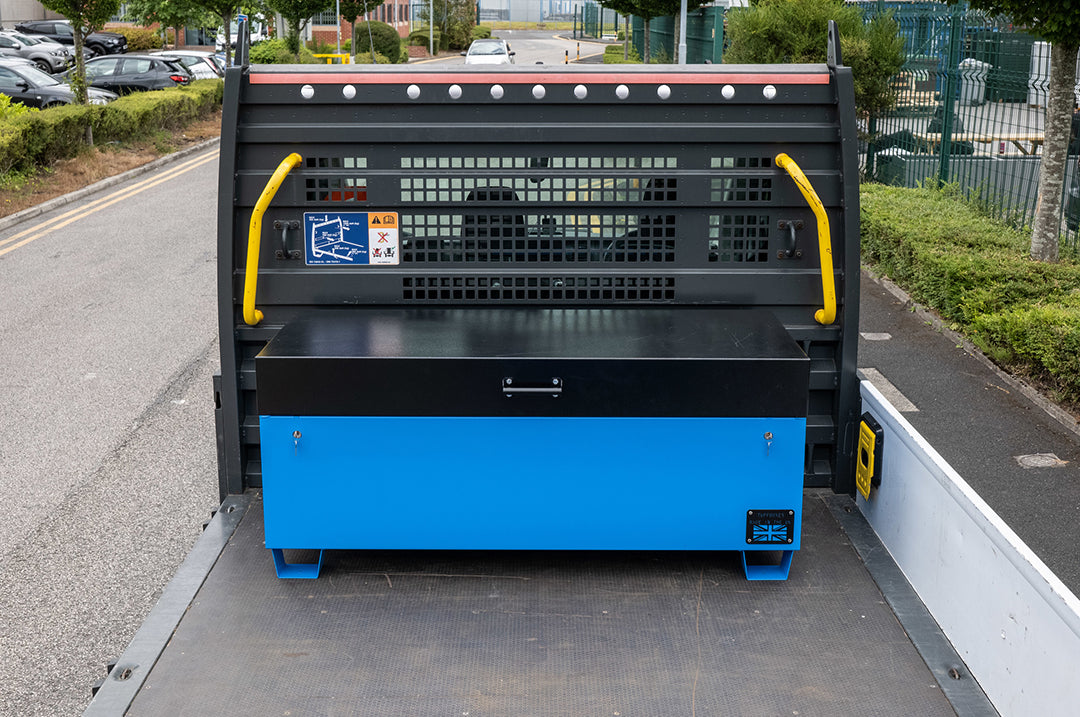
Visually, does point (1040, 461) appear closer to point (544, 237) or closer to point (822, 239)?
point (822, 239)

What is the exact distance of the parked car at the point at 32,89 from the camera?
75.7 ft

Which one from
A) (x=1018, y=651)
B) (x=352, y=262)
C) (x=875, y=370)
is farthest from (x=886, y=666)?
(x=875, y=370)

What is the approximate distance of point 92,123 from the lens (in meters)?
19.6

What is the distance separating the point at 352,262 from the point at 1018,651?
218cm

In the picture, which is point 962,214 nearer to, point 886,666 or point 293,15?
point 886,666

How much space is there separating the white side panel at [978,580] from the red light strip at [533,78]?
971 mm

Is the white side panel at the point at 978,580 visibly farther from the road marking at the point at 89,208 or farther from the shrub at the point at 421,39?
the shrub at the point at 421,39

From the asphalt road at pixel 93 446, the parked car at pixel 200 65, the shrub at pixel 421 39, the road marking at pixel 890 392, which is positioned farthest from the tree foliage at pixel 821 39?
the shrub at pixel 421 39

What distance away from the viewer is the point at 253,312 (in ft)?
11.2

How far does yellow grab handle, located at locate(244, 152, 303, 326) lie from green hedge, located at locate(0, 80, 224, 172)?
1209 cm

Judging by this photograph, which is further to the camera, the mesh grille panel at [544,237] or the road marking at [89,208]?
the road marking at [89,208]

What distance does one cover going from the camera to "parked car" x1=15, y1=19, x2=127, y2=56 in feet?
159

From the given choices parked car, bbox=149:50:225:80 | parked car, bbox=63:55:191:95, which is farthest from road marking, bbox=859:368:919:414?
parked car, bbox=149:50:225:80

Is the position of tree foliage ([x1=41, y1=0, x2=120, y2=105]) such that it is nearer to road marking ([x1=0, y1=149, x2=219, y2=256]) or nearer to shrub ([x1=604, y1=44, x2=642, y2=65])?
road marking ([x1=0, y1=149, x2=219, y2=256])
